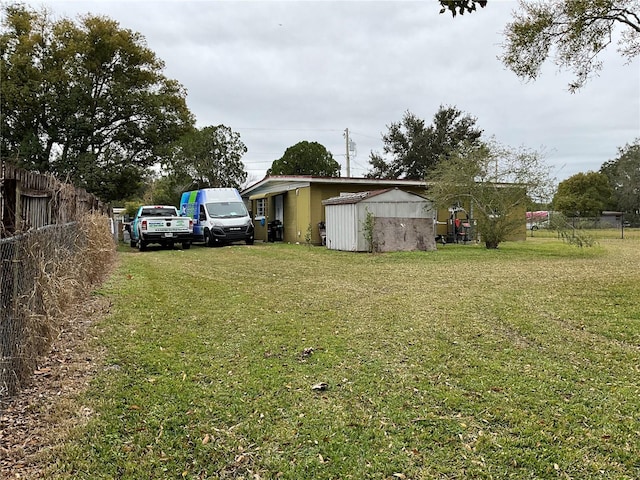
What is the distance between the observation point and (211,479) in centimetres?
241

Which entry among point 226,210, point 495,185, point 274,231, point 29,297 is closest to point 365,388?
point 29,297

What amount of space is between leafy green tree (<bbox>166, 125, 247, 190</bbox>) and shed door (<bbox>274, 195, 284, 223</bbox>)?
1093 centimetres

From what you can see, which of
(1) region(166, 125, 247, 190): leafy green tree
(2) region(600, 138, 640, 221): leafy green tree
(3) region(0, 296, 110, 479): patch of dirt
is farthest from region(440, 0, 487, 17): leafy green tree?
(2) region(600, 138, 640, 221): leafy green tree

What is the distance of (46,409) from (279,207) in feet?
63.4

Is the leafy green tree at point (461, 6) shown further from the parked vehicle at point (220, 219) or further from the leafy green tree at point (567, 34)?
the parked vehicle at point (220, 219)

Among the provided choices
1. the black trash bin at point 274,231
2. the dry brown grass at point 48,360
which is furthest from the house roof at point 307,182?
the dry brown grass at point 48,360

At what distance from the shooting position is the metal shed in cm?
1458

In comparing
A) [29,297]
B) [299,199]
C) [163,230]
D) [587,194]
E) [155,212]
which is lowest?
[29,297]

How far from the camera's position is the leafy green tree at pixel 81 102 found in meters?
20.5

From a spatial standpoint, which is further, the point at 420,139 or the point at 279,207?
the point at 420,139

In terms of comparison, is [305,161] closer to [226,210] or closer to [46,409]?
[226,210]

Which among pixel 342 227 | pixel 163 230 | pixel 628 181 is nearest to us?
pixel 342 227

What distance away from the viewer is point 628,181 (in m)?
47.5

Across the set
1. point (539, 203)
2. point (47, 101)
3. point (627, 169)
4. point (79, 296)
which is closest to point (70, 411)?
point (79, 296)
